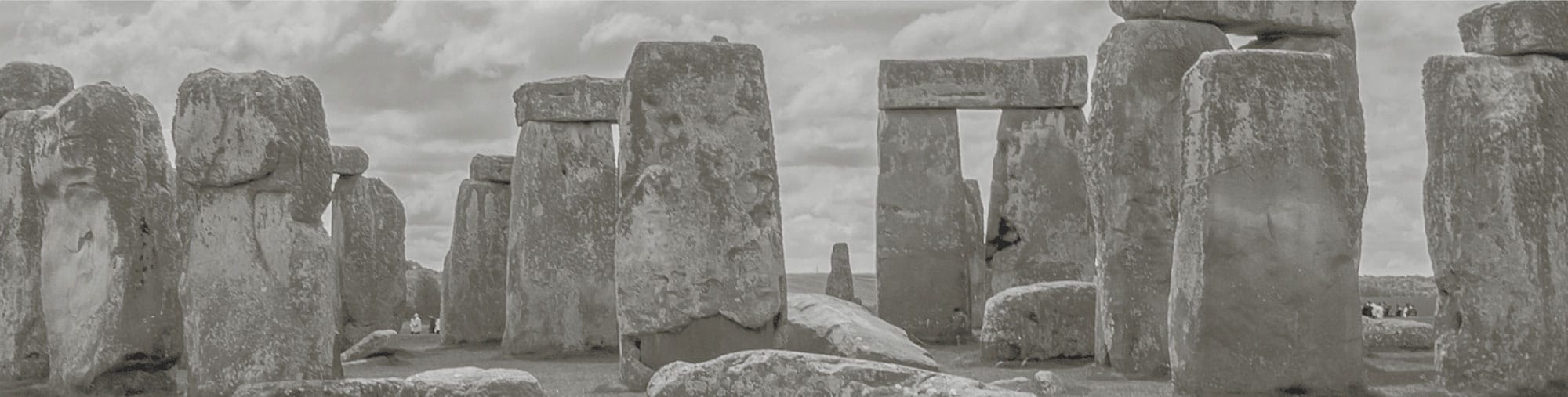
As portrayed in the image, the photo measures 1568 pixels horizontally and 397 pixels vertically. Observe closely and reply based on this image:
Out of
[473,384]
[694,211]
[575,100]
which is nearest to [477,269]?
[575,100]

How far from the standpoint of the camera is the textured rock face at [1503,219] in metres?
12.7

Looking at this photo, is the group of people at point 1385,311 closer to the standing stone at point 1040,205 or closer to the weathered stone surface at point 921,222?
the standing stone at point 1040,205

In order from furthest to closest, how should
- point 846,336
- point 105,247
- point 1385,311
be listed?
1. point 1385,311
2. point 846,336
3. point 105,247

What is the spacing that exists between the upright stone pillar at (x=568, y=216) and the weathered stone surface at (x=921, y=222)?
3428mm

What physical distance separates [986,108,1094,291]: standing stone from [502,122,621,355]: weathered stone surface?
4709 mm

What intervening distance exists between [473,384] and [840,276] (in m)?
17.4

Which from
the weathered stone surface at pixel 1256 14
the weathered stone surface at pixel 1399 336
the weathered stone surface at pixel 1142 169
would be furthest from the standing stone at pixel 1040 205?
the weathered stone surface at pixel 1142 169

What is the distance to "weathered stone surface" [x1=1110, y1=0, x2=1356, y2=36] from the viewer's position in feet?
49.4

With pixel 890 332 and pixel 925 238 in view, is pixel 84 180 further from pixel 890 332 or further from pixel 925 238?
pixel 925 238

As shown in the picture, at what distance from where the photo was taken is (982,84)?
22.0 m

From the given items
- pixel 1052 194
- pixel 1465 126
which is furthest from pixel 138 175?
pixel 1052 194

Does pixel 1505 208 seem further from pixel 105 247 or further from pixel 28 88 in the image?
pixel 28 88

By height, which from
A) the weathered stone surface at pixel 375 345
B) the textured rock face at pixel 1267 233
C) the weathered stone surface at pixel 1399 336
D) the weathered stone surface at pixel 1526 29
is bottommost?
the weathered stone surface at pixel 1399 336

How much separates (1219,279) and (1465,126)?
2.22 metres
